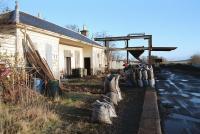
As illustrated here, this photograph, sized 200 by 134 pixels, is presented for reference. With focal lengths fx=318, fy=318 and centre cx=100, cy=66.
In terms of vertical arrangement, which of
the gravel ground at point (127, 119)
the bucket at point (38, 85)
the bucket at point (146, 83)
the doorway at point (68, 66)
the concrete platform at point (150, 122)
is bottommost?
the gravel ground at point (127, 119)

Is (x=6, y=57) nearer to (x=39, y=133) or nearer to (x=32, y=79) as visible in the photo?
(x=32, y=79)

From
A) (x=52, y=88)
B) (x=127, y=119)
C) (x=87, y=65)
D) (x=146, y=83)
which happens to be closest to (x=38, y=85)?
(x=52, y=88)

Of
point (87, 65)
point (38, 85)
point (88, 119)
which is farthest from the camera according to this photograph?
point (87, 65)

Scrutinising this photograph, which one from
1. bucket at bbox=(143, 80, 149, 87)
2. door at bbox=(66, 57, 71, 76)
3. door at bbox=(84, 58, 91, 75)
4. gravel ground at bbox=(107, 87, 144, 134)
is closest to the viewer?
gravel ground at bbox=(107, 87, 144, 134)

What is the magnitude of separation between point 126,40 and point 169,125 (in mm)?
28675

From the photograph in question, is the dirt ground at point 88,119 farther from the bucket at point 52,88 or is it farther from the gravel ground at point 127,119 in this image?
the bucket at point 52,88

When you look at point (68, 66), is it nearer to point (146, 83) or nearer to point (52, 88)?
point (146, 83)

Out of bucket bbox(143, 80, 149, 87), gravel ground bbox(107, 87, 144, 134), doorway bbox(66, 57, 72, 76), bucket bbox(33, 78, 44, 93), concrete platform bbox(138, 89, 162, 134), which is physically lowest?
gravel ground bbox(107, 87, 144, 134)

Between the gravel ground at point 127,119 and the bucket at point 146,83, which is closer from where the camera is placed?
the gravel ground at point 127,119

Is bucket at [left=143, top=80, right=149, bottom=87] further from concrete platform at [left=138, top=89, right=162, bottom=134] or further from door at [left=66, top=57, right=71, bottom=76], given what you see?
concrete platform at [left=138, top=89, right=162, bottom=134]

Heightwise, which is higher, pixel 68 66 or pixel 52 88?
pixel 68 66

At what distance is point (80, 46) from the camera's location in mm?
29594

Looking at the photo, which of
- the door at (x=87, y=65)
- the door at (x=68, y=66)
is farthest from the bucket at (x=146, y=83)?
the door at (x=87, y=65)

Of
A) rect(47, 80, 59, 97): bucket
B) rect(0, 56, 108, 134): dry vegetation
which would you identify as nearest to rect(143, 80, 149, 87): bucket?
rect(47, 80, 59, 97): bucket
